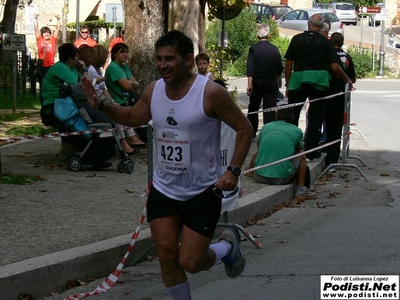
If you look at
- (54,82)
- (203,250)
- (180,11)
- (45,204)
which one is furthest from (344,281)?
(180,11)

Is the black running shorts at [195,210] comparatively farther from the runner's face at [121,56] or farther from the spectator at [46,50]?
the spectator at [46,50]

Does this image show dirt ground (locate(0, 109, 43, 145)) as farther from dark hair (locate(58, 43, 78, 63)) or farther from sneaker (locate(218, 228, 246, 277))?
sneaker (locate(218, 228, 246, 277))

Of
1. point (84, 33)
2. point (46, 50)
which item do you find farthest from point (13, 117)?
point (46, 50)

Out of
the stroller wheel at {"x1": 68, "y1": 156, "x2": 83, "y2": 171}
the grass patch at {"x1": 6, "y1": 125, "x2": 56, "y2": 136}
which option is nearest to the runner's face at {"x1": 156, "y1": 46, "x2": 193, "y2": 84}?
the stroller wheel at {"x1": 68, "y1": 156, "x2": 83, "y2": 171}

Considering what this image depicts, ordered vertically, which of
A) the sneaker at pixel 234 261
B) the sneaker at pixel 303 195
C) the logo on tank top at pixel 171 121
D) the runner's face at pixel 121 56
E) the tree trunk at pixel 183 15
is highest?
the tree trunk at pixel 183 15

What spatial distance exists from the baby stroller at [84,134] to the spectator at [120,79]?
986 mm

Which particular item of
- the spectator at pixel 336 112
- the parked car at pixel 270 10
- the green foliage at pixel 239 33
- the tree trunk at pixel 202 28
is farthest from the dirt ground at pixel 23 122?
the parked car at pixel 270 10

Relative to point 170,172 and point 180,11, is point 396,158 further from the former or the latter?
point 170,172

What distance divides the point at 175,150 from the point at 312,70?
7.61 meters

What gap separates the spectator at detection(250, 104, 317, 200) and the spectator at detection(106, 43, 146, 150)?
237cm

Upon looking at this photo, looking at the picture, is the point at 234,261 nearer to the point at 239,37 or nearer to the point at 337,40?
the point at 337,40

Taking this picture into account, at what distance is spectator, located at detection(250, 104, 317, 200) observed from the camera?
36.7 feet

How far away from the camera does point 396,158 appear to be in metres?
15.6

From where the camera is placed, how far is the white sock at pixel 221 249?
6.26m
